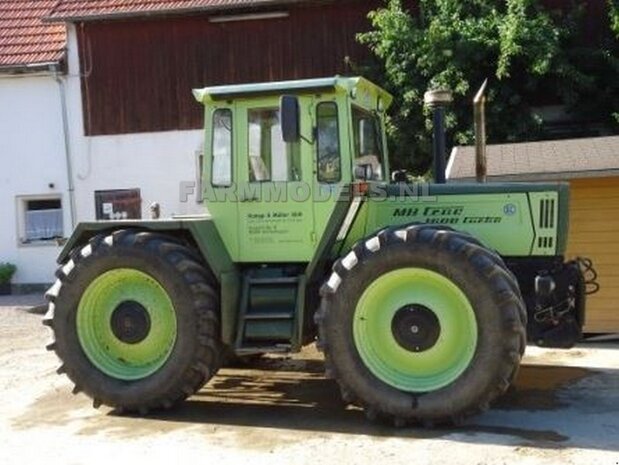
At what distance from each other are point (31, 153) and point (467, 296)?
41.0ft

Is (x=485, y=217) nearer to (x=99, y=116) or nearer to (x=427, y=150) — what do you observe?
(x=427, y=150)

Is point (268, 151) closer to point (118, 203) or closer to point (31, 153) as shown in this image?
point (118, 203)

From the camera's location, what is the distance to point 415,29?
1420 centimetres

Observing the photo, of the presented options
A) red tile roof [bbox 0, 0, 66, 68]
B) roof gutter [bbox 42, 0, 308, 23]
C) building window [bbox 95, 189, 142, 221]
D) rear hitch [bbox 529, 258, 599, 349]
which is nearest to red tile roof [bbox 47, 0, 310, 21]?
roof gutter [bbox 42, 0, 308, 23]

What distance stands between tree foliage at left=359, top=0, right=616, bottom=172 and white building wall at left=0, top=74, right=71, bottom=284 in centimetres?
678

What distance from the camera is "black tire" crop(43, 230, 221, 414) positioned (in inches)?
267

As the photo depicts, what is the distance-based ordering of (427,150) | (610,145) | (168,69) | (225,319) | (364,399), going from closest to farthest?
(364,399)
(225,319)
(610,145)
(427,150)
(168,69)

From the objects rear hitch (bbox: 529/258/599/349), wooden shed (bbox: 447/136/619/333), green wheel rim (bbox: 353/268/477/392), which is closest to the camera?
green wheel rim (bbox: 353/268/477/392)

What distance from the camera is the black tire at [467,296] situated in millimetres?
6105

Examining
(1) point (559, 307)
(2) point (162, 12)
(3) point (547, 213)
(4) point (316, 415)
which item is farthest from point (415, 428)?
(2) point (162, 12)

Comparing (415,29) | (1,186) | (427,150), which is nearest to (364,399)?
(427,150)

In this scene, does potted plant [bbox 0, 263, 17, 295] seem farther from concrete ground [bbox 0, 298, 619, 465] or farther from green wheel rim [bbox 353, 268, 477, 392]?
green wheel rim [bbox 353, 268, 477, 392]

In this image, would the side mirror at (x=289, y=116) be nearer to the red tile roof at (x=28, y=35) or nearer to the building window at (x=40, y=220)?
the red tile roof at (x=28, y=35)

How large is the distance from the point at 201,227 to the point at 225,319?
2.72ft
